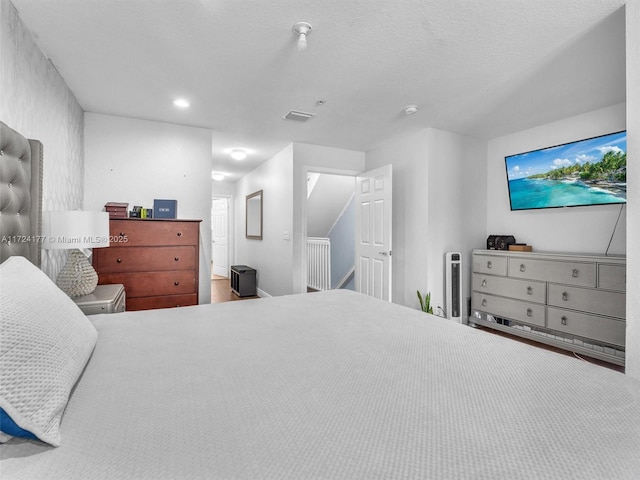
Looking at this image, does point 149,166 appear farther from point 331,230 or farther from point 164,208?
point 331,230

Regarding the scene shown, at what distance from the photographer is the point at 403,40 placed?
2.08 meters

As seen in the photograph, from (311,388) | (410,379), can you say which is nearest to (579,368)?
(410,379)

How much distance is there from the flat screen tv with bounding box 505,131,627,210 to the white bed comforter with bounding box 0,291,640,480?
9.70 feet

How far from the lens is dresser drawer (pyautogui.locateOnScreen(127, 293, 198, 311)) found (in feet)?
9.61

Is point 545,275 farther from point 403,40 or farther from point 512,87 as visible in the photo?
point 403,40

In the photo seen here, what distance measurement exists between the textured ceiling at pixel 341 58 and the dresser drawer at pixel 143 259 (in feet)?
4.67

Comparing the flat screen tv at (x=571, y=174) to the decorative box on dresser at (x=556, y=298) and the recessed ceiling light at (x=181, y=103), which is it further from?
the recessed ceiling light at (x=181, y=103)

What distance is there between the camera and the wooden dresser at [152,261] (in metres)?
2.88

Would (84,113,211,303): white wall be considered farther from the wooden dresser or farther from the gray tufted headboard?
the gray tufted headboard

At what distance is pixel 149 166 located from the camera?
140 inches

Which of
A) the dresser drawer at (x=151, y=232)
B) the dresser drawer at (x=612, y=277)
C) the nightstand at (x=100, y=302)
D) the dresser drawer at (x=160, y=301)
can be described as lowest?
the dresser drawer at (x=160, y=301)

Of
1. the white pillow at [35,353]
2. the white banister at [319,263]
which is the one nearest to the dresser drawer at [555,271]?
the white banister at [319,263]

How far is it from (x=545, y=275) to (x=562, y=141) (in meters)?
1.52

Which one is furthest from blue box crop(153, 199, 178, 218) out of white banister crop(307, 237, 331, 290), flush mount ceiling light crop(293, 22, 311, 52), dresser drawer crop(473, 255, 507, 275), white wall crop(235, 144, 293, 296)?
dresser drawer crop(473, 255, 507, 275)
